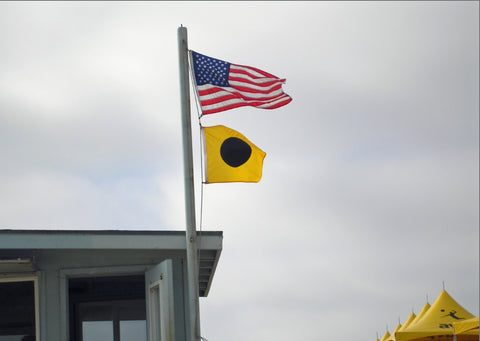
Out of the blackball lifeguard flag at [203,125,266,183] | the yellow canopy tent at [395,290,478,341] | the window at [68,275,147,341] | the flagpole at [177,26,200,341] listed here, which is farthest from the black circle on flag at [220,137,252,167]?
the yellow canopy tent at [395,290,478,341]

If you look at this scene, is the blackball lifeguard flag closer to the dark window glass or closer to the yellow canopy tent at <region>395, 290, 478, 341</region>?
the dark window glass

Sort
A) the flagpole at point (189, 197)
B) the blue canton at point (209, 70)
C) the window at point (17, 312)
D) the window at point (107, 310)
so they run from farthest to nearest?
the window at point (107, 310) < the window at point (17, 312) < the blue canton at point (209, 70) < the flagpole at point (189, 197)

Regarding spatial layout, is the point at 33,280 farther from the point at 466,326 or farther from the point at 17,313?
the point at 466,326

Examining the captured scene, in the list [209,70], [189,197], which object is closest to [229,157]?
[189,197]

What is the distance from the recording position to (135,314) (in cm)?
1255

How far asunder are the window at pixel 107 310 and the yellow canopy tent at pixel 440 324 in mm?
11538

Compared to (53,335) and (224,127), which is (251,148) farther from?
(53,335)

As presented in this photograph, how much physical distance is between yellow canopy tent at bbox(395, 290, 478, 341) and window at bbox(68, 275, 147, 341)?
11.5 metres

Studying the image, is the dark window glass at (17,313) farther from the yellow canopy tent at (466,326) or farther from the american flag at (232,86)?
the yellow canopy tent at (466,326)

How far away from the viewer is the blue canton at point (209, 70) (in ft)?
33.9

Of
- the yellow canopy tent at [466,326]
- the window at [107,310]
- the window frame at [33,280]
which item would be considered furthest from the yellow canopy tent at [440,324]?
the window frame at [33,280]

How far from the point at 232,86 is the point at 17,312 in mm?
4512

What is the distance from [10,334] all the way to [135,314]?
6.94 feet

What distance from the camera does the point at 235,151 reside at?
32.7 ft
